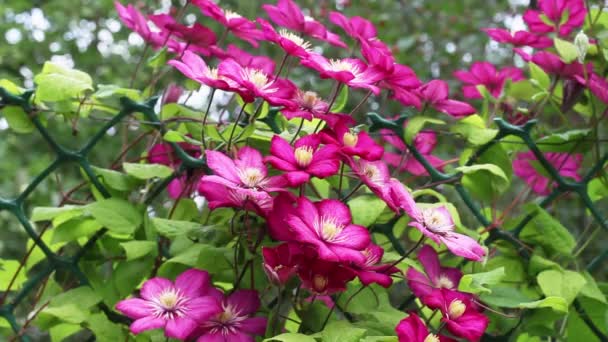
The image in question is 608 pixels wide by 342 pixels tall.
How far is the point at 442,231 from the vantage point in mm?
725

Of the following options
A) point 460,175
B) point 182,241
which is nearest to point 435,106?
point 460,175

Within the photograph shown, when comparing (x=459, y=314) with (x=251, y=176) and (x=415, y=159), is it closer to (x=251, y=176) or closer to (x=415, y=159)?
(x=251, y=176)

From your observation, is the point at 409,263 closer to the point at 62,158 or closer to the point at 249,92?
the point at 249,92

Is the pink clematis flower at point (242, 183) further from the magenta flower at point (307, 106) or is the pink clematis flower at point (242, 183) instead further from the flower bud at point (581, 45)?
the flower bud at point (581, 45)

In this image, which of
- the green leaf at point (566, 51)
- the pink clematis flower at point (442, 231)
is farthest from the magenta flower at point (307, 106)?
the green leaf at point (566, 51)

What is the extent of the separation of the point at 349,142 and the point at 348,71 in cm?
7

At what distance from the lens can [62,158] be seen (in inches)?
34.9

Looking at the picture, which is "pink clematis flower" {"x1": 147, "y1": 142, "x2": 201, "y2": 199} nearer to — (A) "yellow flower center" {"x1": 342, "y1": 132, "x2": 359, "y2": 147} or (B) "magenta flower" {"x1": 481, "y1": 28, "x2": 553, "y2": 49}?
(A) "yellow flower center" {"x1": 342, "y1": 132, "x2": 359, "y2": 147}

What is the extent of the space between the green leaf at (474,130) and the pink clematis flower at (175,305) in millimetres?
379

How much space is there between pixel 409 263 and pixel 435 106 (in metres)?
0.24

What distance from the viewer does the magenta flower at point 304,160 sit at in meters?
0.68

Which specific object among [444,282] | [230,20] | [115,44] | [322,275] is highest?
[230,20]

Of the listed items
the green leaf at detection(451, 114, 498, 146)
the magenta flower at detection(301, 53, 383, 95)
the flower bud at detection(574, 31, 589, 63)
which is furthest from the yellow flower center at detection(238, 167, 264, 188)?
the flower bud at detection(574, 31, 589, 63)

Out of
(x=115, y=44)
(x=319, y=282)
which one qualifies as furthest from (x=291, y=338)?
(x=115, y=44)
